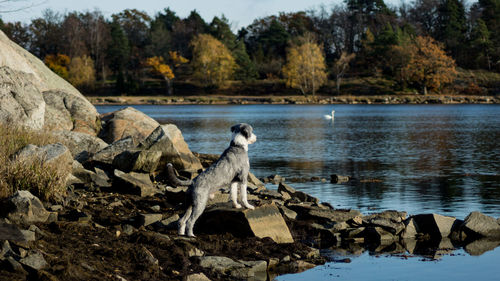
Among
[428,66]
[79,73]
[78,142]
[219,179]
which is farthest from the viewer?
[79,73]

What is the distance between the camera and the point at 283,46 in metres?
122

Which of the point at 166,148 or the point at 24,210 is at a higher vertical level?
the point at 166,148

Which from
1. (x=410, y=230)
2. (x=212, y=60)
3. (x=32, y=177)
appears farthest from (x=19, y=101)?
(x=212, y=60)

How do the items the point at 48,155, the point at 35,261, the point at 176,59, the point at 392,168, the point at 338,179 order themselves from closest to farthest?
the point at 35,261 < the point at 48,155 < the point at 338,179 < the point at 392,168 < the point at 176,59

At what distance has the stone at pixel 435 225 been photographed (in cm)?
1280

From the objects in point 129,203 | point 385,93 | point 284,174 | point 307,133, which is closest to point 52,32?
point 385,93

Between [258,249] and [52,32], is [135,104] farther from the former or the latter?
[258,249]

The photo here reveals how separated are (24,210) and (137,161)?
5458mm

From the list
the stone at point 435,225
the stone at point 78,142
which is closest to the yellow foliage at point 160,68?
the stone at point 78,142

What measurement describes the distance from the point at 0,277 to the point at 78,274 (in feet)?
3.08

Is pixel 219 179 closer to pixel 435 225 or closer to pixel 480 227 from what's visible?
pixel 435 225

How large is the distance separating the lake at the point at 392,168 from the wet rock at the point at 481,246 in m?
0.20

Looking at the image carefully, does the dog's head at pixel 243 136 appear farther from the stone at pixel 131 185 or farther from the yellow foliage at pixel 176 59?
the yellow foliage at pixel 176 59

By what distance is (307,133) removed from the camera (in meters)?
44.4
